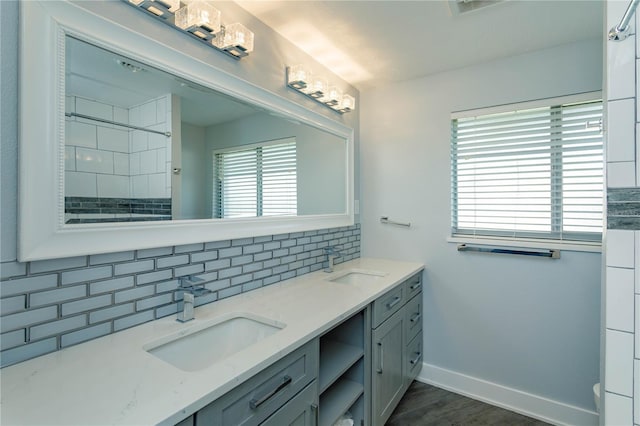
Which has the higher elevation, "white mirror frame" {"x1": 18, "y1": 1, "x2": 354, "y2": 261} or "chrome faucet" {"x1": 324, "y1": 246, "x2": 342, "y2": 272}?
"white mirror frame" {"x1": 18, "y1": 1, "x2": 354, "y2": 261}

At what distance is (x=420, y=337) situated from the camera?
7.72ft

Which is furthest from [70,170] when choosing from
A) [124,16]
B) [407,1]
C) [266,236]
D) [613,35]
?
[613,35]

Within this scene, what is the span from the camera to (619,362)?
3.19 feet

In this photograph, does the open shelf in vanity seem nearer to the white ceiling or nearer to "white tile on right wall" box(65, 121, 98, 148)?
"white tile on right wall" box(65, 121, 98, 148)

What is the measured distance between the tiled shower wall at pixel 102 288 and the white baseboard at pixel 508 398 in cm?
167

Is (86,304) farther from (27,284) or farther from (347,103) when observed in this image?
(347,103)

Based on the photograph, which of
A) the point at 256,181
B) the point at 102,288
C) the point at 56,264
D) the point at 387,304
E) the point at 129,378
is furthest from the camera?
the point at 387,304

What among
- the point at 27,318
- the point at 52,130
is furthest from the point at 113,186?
the point at 27,318

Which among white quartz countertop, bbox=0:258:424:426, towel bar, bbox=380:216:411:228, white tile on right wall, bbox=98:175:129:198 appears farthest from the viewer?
towel bar, bbox=380:216:411:228

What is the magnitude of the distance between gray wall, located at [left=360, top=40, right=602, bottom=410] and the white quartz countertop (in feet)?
4.52

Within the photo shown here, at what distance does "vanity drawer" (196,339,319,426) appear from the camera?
2.67 feet

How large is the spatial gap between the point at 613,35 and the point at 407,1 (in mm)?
905

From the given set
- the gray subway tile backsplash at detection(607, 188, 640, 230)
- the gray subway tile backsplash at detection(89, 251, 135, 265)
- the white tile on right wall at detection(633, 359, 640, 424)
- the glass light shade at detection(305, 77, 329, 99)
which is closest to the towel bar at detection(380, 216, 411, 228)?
the glass light shade at detection(305, 77, 329, 99)

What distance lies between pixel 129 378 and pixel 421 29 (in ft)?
6.90
